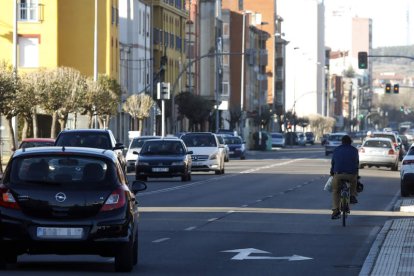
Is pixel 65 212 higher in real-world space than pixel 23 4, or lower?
lower

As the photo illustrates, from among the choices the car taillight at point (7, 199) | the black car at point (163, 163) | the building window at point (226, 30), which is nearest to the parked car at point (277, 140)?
the building window at point (226, 30)

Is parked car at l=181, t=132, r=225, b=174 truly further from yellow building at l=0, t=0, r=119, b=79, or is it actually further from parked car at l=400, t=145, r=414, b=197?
yellow building at l=0, t=0, r=119, b=79

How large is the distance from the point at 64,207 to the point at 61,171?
1.89 feet

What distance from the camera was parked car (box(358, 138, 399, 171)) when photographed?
6075cm

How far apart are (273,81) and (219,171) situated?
13509 cm

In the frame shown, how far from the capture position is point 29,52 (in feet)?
259

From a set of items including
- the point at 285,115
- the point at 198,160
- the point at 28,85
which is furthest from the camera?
the point at 285,115

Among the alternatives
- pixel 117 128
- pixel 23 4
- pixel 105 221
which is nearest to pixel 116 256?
pixel 105 221

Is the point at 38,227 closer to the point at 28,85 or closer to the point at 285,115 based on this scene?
the point at 28,85

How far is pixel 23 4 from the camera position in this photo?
79125 millimetres

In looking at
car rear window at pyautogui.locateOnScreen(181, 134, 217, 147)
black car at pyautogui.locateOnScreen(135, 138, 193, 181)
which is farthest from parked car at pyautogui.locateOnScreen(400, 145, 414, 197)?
car rear window at pyautogui.locateOnScreen(181, 134, 217, 147)

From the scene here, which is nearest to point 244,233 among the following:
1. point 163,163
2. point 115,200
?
point 115,200

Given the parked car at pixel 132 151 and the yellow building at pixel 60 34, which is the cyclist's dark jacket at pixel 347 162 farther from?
the yellow building at pixel 60 34

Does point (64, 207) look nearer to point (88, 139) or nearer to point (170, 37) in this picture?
point (88, 139)
